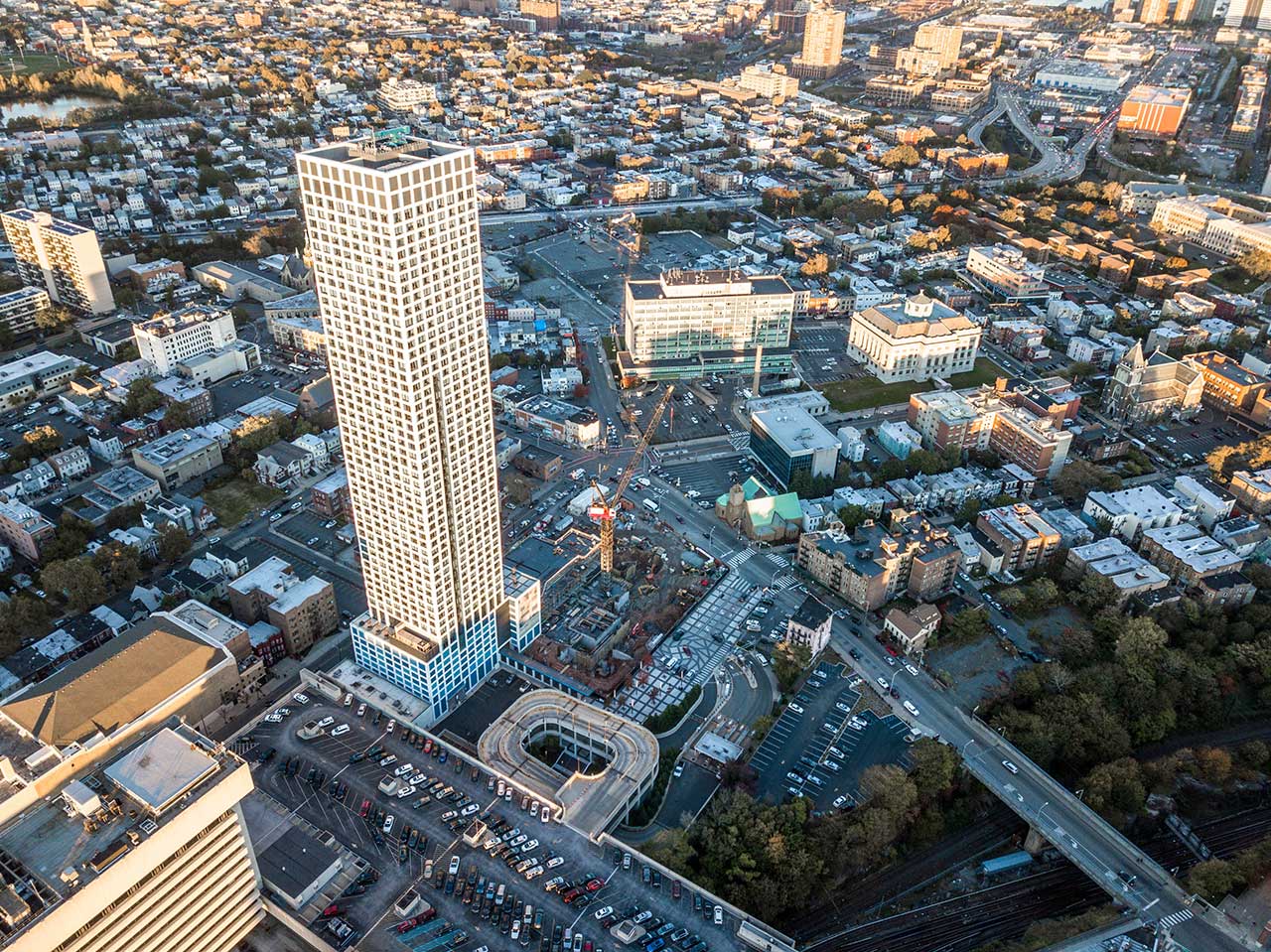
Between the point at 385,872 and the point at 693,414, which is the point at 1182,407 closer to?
the point at 693,414

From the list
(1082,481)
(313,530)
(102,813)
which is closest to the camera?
(102,813)

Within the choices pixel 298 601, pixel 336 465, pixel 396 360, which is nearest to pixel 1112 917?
pixel 396 360

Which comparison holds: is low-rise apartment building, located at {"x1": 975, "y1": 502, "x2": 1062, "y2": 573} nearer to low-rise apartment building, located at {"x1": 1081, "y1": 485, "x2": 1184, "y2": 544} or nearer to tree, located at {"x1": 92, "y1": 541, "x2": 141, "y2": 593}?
low-rise apartment building, located at {"x1": 1081, "y1": 485, "x2": 1184, "y2": 544}

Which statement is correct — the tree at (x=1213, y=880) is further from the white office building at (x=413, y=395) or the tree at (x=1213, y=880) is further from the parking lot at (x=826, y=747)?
the white office building at (x=413, y=395)

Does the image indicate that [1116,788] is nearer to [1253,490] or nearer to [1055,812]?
[1055,812]

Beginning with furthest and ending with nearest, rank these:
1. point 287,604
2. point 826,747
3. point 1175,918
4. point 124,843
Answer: point 287,604 → point 826,747 → point 1175,918 → point 124,843

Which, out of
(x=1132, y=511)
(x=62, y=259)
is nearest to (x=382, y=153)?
(x=1132, y=511)
